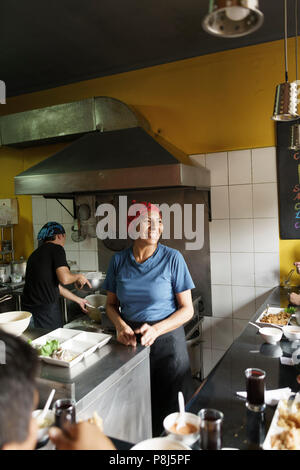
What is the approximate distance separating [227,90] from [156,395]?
8.32ft

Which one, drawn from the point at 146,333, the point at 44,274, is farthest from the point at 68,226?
the point at 146,333

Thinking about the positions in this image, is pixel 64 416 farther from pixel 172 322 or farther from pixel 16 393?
pixel 172 322

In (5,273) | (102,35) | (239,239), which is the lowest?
(5,273)

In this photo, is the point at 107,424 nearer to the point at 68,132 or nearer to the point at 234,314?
the point at 234,314

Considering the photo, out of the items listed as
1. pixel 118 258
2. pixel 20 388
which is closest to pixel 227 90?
pixel 118 258

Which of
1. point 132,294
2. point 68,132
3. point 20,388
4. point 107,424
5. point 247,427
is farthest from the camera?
point 68,132

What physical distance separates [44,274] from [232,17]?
2.18 metres

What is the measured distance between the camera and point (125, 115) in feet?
10.3

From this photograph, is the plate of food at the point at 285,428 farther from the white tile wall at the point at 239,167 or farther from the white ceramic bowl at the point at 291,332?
the white tile wall at the point at 239,167

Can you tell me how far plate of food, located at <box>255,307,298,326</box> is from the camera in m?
2.09

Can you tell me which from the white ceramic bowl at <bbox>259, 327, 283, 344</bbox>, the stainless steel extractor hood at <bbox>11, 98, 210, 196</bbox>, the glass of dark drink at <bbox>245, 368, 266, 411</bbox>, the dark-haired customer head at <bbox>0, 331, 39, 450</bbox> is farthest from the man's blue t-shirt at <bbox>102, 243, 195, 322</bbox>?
the dark-haired customer head at <bbox>0, 331, 39, 450</bbox>

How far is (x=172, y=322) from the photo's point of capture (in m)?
1.94

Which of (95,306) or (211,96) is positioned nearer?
(95,306)

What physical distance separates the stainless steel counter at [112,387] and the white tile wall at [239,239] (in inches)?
63.2
